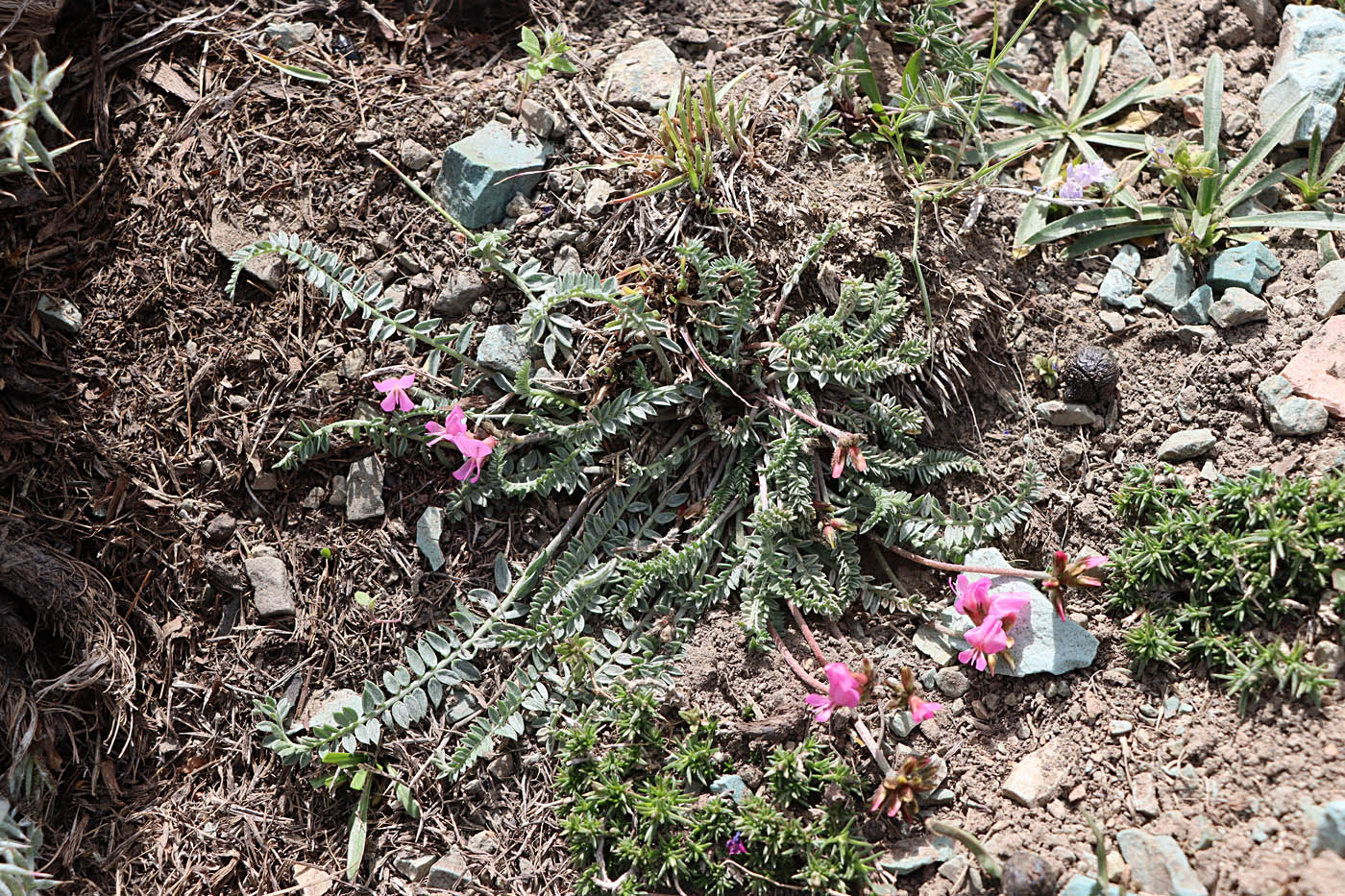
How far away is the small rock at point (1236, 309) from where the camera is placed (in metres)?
2.93

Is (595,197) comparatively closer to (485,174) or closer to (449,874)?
(485,174)

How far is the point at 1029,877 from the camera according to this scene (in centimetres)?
237

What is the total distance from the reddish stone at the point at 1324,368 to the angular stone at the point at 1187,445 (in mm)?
283

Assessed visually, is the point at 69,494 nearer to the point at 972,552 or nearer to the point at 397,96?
the point at 397,96

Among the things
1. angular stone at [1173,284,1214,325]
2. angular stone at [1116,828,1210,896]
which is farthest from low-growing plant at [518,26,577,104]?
angular stone at [1116,828,1210,896]

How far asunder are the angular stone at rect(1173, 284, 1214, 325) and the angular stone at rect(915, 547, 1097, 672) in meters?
1.03

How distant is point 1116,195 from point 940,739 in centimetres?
191

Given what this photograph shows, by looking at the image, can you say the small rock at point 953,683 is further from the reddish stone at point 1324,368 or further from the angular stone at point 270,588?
the angular stone at point 270,588

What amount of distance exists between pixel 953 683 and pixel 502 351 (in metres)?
1.68

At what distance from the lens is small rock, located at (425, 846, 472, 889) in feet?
8.64

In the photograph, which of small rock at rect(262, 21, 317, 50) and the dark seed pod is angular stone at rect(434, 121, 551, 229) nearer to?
small rock at rect(262, 21, 317, 50)

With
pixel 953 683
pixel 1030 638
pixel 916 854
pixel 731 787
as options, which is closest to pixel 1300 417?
pixel 1030 638

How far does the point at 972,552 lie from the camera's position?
285cm

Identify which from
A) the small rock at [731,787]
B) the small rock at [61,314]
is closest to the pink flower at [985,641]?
the small rock at [731,787]
